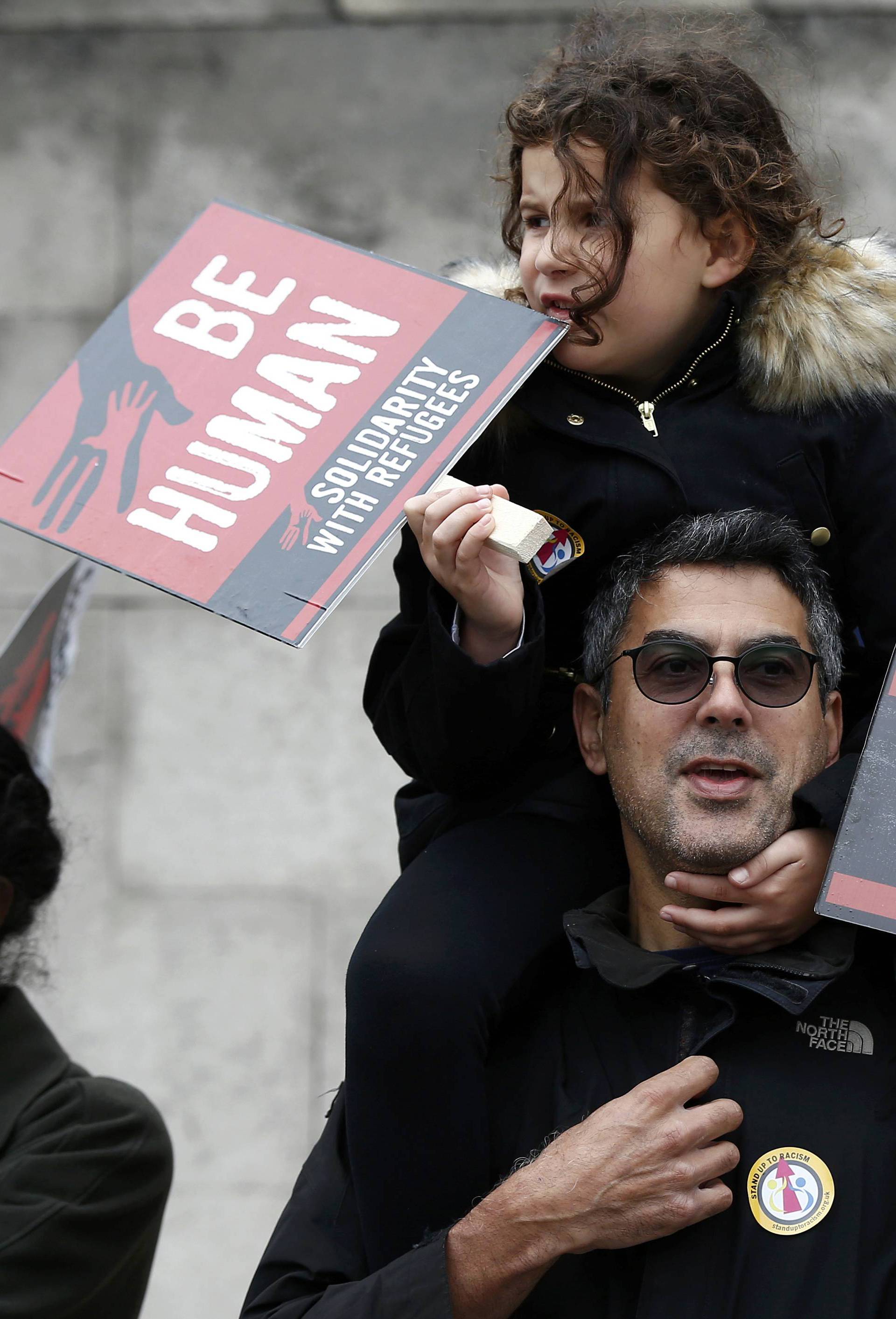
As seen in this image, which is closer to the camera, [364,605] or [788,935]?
[788,935]

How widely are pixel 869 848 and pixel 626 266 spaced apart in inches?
30.7

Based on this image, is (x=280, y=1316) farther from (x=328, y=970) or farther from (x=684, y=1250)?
(x=328, y=970)

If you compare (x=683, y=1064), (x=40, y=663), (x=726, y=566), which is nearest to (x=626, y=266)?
(x=726, y=566)

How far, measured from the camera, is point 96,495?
88.7 inches

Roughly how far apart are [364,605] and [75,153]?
144cm

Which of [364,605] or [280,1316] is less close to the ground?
[364,605]

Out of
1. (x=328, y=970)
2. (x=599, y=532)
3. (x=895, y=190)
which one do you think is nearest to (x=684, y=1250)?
(x=599, y=532)

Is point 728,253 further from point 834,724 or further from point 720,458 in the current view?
point 834,724

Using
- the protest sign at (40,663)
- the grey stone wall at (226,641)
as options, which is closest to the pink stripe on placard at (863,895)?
the protest sign at (40,663)

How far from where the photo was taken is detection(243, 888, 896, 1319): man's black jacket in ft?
7.22

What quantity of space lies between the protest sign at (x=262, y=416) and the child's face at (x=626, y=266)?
3.5 inches

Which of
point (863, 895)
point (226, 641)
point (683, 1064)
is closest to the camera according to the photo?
point (863, 895)

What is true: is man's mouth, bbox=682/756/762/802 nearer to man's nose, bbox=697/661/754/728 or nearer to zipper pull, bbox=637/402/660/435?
man's nose, bbox=697/661/754/728

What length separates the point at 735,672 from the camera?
8.09 feet
